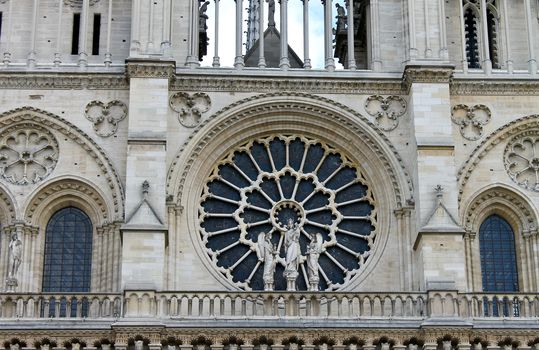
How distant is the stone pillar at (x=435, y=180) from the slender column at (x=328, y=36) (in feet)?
5.18

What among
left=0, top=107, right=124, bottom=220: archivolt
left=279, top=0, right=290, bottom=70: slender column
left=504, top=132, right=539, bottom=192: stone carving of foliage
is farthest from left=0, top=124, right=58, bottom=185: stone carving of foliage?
left=504, top=132, right=539, bottom=192: stone carving of foliage

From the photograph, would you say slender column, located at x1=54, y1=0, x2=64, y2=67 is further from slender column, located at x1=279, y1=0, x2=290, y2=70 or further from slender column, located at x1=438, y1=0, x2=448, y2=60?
slender column, located at x1=438, y1=0, x2=448, y2=60

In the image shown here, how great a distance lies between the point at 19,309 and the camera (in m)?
26.7

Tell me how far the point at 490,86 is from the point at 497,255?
339 cm

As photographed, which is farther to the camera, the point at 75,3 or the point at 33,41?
the point at 75,3

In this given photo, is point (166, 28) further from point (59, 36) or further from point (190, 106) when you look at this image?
point (59, 36)

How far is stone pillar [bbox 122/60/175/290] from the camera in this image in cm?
2700

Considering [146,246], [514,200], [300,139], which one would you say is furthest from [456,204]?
[146,246]

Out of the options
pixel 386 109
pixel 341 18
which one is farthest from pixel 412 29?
pixel 341 18

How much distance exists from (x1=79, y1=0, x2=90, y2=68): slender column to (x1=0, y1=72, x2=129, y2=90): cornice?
0.33 metres

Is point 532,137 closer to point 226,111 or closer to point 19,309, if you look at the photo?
point 226,111

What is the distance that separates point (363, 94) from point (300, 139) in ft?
5.03

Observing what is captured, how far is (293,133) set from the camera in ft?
97.1

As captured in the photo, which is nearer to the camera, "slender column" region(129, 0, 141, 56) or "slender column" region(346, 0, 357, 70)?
"slender column" region(129, 0, 141, 56)
